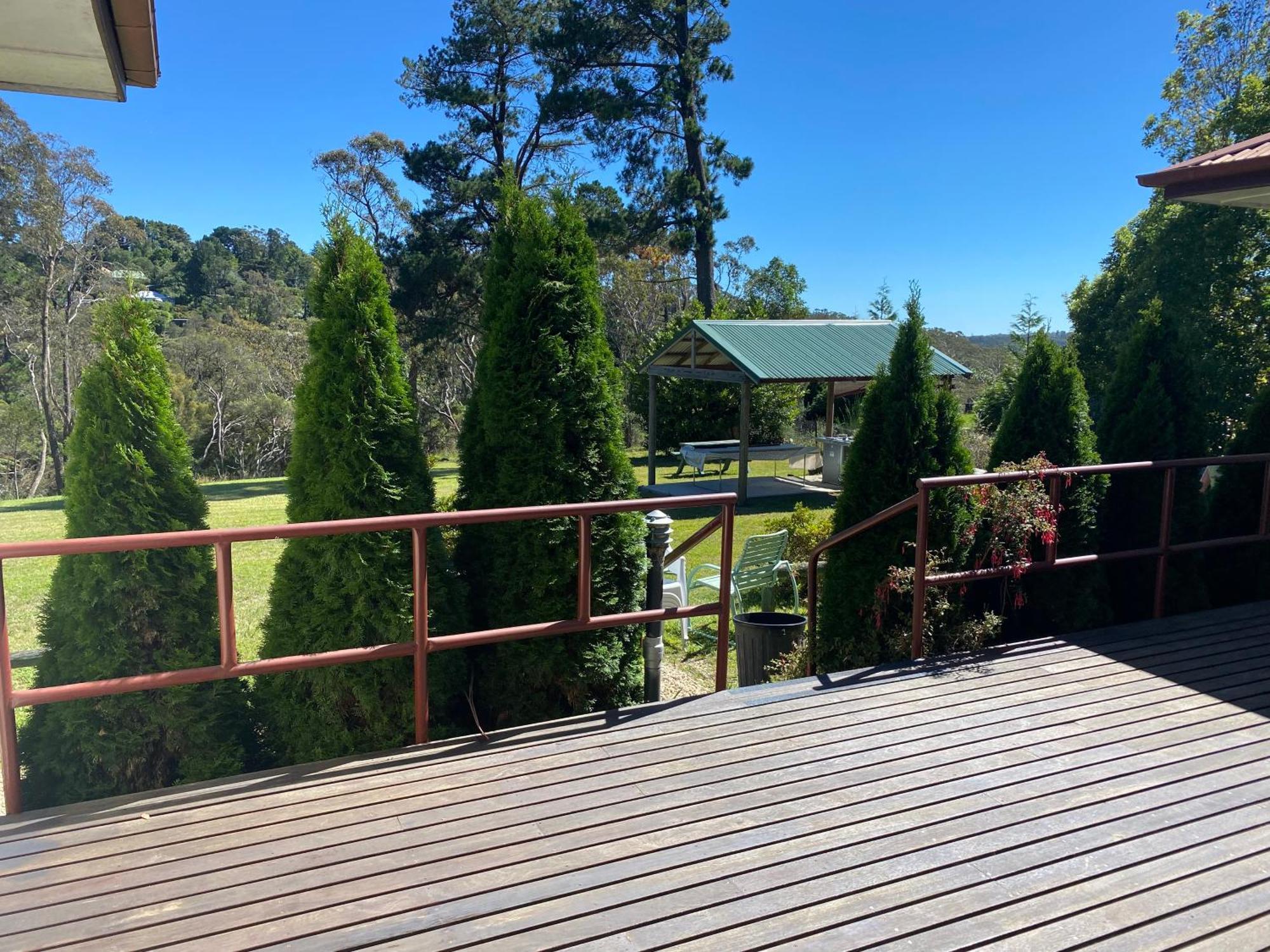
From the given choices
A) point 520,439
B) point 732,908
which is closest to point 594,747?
point 732,908

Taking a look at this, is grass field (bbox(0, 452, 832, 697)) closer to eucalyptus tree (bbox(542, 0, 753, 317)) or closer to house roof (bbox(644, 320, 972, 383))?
house roof (bbox(644, 320, 972, 383))

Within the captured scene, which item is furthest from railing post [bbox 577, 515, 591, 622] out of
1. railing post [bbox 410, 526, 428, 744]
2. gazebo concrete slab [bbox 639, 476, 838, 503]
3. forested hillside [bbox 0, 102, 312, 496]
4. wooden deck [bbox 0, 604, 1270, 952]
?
forested hillside [bbox 0, 102, 312, 496]

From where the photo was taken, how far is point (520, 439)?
388 cm

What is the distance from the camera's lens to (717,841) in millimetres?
A: 2570

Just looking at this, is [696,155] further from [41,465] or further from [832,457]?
[41,465]

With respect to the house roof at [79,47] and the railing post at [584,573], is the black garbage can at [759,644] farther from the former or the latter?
the house roof at [79,47]

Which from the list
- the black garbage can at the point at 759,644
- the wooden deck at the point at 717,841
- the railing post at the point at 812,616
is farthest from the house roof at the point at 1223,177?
the black garbage can at the point at 759,644

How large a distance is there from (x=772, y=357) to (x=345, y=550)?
37.5 ft

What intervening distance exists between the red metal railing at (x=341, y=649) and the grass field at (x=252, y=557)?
4.66 feet

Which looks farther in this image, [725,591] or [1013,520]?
[1013,520]

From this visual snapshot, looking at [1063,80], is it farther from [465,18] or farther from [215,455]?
[215,455]

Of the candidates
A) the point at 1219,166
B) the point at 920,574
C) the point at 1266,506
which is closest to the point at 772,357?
the point at 1219,166

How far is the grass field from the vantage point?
21.6ft

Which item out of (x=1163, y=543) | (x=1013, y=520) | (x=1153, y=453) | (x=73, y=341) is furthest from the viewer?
(x=73, y=341)
